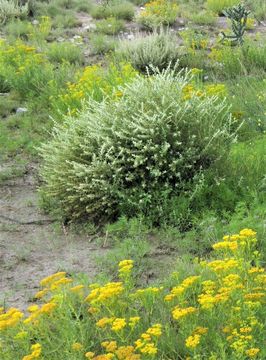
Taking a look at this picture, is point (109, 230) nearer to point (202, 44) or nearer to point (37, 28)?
point (202, 44)

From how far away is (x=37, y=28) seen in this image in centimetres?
1256

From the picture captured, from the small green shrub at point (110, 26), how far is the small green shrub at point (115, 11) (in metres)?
0.48

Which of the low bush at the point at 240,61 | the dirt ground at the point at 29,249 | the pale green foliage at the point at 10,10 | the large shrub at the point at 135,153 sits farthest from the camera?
the pale green foliage at the point at 10,10

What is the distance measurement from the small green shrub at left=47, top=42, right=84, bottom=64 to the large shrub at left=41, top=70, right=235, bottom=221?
4808 mm

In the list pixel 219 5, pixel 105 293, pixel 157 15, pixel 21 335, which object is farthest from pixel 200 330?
pixel 219 5

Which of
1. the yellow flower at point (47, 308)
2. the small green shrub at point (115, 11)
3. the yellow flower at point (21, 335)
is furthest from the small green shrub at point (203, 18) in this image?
the yellow flower at point (21, 335)

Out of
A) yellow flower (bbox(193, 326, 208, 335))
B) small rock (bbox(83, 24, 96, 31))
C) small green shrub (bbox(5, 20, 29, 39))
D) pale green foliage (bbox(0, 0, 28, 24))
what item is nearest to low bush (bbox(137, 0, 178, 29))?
small rock (bbox(83, 24, 96, 31))

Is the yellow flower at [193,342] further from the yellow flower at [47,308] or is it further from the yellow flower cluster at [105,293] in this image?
the yellow flower at [47,308]

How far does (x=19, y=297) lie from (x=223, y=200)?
74.3 inches

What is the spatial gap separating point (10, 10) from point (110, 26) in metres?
2.28

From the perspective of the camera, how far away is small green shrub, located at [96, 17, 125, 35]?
41.1 feet

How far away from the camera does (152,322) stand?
11.9 feet

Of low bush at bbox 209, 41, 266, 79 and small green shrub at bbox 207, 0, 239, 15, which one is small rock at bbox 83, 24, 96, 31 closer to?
small green shrub at bbox 207, 0, 239, 15

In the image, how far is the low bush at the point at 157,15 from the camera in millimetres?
12794
